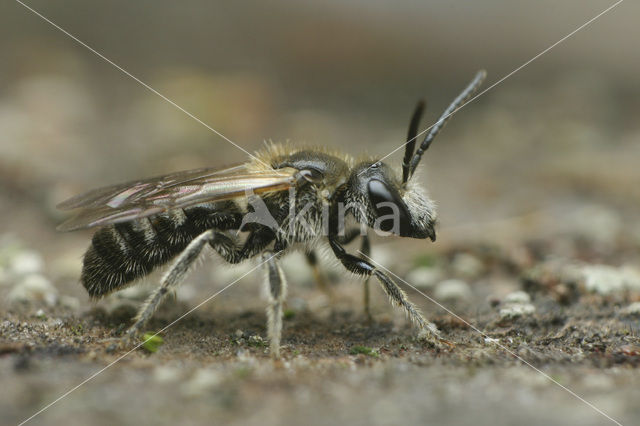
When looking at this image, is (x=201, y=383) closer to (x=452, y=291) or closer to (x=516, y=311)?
(x=516, y=311)

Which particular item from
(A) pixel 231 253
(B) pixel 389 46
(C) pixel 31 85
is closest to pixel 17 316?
(A) pixel 231 253

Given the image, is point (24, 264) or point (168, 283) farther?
point (24, 264)

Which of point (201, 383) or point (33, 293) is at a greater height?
point (33, 293)

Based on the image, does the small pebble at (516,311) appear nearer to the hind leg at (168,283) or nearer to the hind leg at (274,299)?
the hind leg at (274,299)

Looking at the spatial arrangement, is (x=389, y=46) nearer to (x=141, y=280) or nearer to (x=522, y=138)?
(x=522, y=138)

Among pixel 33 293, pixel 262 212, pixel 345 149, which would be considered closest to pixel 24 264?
pixel 33 293

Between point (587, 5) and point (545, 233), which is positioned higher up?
point (587, 5)
